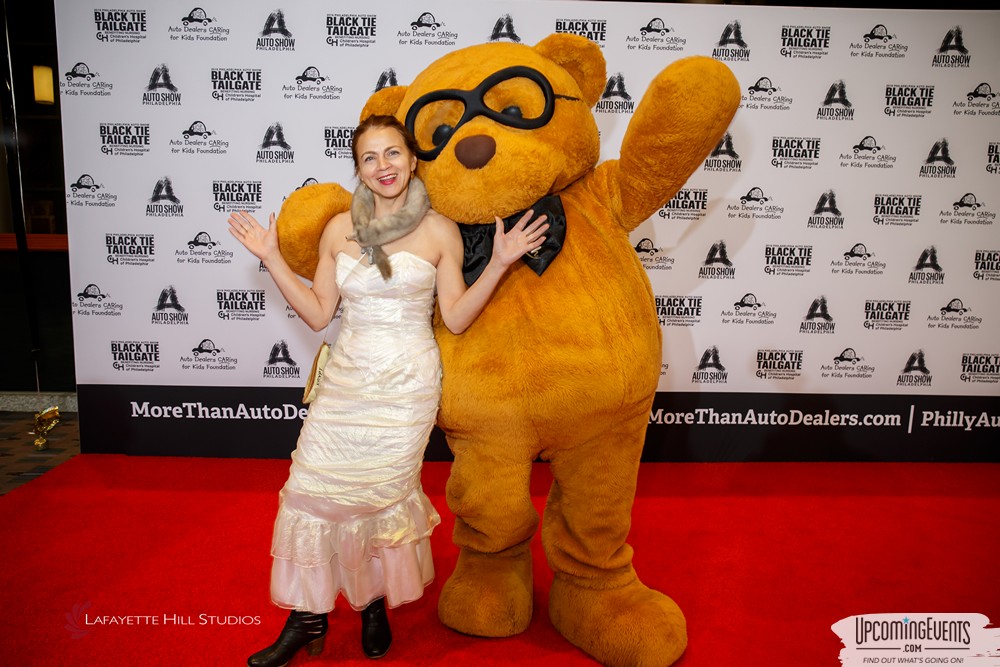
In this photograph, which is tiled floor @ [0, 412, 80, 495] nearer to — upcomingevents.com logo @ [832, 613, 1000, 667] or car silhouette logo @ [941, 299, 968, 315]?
upcomingevents.com logo @ [832, 613, 1000, 667]

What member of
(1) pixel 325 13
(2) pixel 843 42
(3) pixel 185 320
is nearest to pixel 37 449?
(3) pixel 185 320

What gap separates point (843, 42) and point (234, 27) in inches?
136

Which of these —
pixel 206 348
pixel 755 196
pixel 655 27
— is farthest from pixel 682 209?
pixel 206 348

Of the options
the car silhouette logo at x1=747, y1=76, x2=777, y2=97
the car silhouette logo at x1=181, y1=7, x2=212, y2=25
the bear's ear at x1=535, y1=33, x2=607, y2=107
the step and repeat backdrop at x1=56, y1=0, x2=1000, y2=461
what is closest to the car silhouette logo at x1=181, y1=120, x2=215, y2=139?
the step and repeat backdrop at x1=56, y1=0, x2=1000, y2=461

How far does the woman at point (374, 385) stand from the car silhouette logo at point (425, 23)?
2.04 m

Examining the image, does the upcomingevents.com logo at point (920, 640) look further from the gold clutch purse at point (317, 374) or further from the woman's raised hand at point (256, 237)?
the woman's raised hand at point (256, 237)

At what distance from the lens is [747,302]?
3.96 m

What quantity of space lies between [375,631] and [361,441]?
2.31ft

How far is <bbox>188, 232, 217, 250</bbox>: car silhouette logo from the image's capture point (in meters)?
3.87

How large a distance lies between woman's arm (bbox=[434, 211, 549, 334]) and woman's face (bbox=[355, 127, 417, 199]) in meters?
0.17

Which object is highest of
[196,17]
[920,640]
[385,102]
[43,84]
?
[196,17]

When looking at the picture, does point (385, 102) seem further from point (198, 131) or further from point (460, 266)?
point (198, 131)

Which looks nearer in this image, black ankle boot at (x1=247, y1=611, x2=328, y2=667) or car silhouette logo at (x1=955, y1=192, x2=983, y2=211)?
black ankle boot at (x1=247, y1=611, x2=328, y2=667)

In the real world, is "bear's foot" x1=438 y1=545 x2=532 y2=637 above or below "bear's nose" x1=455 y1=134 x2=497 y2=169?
below
